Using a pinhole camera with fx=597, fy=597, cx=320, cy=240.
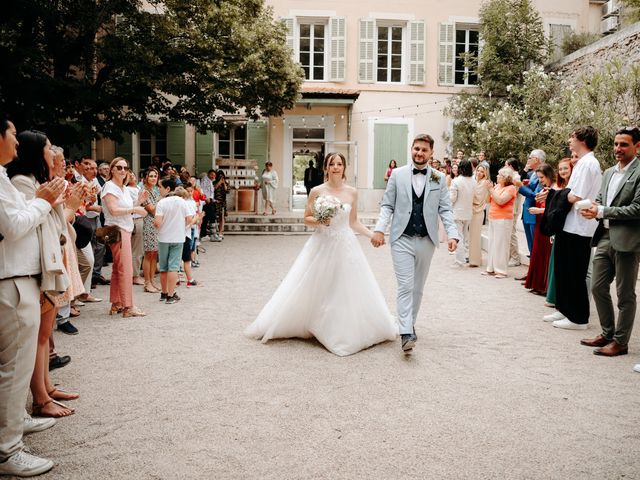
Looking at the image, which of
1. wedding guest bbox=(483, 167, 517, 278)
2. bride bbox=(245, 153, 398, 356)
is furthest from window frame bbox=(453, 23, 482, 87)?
bride bbox=(245, 153, 398, 356)

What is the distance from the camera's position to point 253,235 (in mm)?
17281

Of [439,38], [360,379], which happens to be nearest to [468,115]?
[439,38]

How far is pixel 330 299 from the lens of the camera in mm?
5770

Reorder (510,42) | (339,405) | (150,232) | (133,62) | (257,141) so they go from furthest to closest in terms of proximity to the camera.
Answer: (257,141)
(510,42)
(133,62)
(150,232)
(339,405)

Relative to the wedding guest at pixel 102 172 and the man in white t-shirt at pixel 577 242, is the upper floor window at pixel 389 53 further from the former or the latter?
the man in white t-shirt at pixel 577 242

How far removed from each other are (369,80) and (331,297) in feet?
54.5

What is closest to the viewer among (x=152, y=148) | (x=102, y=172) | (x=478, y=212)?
(x=102, y=172)

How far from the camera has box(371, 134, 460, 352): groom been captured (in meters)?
5.45

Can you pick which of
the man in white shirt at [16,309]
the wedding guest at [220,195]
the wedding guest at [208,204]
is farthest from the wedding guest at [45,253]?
the wedding guest at [220,195]

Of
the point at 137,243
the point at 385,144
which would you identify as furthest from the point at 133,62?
the point at 385,144

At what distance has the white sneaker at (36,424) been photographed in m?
3.72

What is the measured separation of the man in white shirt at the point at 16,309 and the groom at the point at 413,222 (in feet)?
9.87

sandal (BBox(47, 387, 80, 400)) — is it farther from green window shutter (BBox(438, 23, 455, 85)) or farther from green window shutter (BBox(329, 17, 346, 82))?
green window shutter (BBox(438, 23, 455, 85))

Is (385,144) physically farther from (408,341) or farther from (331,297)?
(408,341)
